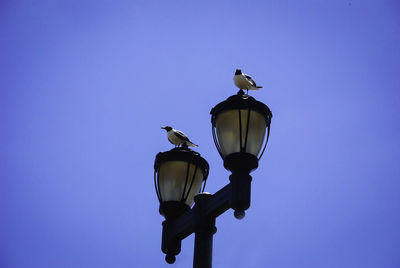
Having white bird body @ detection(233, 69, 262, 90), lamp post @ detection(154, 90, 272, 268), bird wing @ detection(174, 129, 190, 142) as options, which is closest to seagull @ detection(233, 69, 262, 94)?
white bird body @ detection(233, 69, 262, 90)

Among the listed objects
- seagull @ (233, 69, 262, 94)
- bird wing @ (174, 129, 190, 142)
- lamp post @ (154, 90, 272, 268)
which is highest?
seagull @ (233, 69, 262, 94)

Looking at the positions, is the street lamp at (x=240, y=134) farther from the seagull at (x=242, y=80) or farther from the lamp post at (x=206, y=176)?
the seagull at (x=242, y=80)

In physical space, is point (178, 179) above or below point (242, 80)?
below

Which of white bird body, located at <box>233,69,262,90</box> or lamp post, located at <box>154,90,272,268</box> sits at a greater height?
white bird body, located at <box>233,69,262,90</box>

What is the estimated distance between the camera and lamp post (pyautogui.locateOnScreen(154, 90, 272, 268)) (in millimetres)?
4590

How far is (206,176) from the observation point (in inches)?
213

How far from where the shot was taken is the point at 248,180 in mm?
4535

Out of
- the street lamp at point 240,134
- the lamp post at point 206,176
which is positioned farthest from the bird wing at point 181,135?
the street lamp at point 240,134

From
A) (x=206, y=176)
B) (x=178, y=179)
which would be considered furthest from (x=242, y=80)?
(x=178, y=179)

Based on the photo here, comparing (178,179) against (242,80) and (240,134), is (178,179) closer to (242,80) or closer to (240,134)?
(240,134)

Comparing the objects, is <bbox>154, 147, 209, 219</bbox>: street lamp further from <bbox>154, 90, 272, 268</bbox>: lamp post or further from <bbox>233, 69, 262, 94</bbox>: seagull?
<bbox>233, 69, 262, 94</bbox>: seagull

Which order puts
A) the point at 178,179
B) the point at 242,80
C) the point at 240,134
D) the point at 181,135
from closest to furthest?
the point at 240,134
the point at 178,179
the point at 242,80
the point at 181,135

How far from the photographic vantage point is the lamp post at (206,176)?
15.1 feet

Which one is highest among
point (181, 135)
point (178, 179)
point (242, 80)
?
point (242, 80)
